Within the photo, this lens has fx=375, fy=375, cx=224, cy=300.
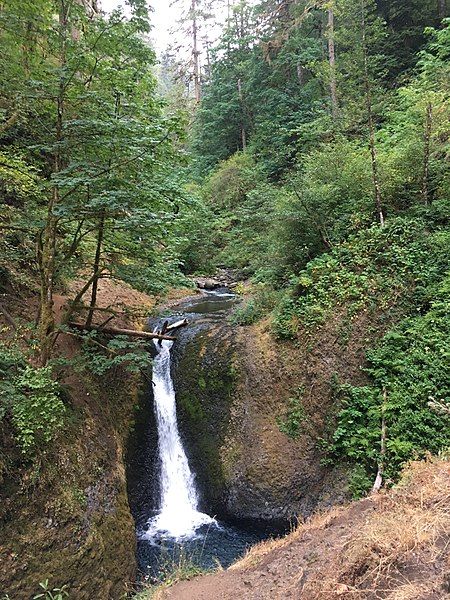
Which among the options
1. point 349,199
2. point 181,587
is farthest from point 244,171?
point 181,587

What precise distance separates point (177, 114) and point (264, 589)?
7164mm

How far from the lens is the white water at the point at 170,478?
316 inches

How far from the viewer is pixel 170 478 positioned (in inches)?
352

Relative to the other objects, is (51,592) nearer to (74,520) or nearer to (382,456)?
(74,520)

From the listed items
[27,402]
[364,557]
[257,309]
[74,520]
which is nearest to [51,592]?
[74,520]

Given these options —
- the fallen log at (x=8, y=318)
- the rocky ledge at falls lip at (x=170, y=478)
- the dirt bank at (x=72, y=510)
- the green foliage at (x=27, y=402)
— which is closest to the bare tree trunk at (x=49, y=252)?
the fallen log at (x=8, y=318)

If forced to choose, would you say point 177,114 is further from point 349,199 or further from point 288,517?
point 288,517

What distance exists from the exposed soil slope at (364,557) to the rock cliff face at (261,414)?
1411mm

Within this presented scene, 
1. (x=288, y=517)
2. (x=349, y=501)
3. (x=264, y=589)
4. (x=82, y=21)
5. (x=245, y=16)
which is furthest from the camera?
(x=245, y=16)

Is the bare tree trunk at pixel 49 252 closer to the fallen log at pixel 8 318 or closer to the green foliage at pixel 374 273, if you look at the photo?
the fallen log at pixel 8 318

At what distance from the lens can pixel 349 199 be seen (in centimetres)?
1092

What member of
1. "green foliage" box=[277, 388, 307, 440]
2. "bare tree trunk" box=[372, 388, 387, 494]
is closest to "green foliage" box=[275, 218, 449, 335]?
"green foliage" box=[277, 388, 307, 440]

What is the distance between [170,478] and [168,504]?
1.80 ft

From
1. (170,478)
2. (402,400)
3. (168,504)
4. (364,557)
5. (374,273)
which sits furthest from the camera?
(374,273)
